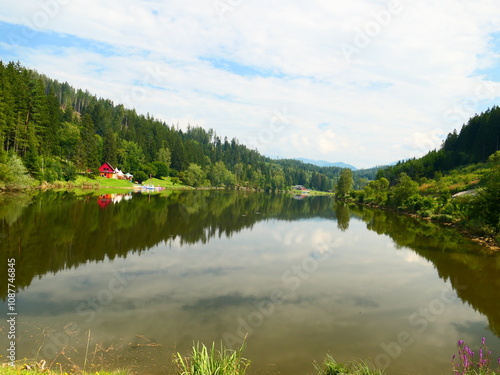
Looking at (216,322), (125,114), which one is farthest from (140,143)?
(216,322)

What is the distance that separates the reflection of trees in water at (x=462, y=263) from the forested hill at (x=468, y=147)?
87304 millimetres

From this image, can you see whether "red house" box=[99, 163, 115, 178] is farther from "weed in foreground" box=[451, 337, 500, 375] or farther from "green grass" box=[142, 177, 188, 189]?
"weed in foreground" box=[451, 337, 500, 375]

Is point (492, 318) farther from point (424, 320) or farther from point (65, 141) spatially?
point (65, 141)

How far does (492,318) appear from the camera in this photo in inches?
575

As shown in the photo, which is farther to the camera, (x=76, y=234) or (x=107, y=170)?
(x=107, y=170)

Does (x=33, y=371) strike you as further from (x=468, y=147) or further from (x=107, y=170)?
(x=468, y=147)

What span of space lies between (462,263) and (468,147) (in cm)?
11676

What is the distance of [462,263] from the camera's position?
24484 millimetres

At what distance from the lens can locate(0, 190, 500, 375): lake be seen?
34.2 ft

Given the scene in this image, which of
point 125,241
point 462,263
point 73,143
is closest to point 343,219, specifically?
point 462,263

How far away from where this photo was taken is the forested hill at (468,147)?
107 m

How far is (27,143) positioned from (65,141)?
3026 cm

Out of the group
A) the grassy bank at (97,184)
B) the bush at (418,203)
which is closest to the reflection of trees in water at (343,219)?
the bush at (418,203)

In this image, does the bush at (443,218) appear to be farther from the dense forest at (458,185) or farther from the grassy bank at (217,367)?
the grassy bank at (217,367)
